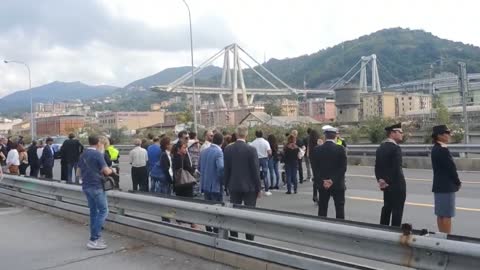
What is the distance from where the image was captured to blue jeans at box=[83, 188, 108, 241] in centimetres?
805

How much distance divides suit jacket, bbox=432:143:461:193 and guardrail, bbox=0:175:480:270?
1877 mm

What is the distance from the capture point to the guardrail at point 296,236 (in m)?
4.56

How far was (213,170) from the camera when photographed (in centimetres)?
894

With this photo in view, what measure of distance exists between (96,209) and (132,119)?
137 m

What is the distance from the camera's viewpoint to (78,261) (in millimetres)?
7359

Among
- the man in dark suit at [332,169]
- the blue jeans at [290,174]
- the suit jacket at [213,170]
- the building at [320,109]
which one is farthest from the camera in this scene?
the building at [320,109]

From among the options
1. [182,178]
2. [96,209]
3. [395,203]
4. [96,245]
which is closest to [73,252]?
[96,245]

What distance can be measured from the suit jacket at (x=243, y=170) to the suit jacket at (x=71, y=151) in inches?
370

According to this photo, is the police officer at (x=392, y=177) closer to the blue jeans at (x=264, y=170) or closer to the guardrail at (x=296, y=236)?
the guardrail at (x=296, y=236)

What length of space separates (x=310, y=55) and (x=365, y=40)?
21623 millimetres

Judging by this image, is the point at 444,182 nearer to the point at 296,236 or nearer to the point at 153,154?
the point at 296,236

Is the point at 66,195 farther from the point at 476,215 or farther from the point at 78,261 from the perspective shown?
the point at 476,215

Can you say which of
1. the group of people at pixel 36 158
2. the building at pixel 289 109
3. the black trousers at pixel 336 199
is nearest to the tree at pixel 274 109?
Result: the building at pixel 289 109

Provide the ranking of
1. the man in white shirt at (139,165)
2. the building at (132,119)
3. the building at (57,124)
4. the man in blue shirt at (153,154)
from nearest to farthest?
1. the man in blue shirt at (153,154)
2. the man in white shirt at (139,165)
3. the building at (57,124)
4. the building at (132,119)
